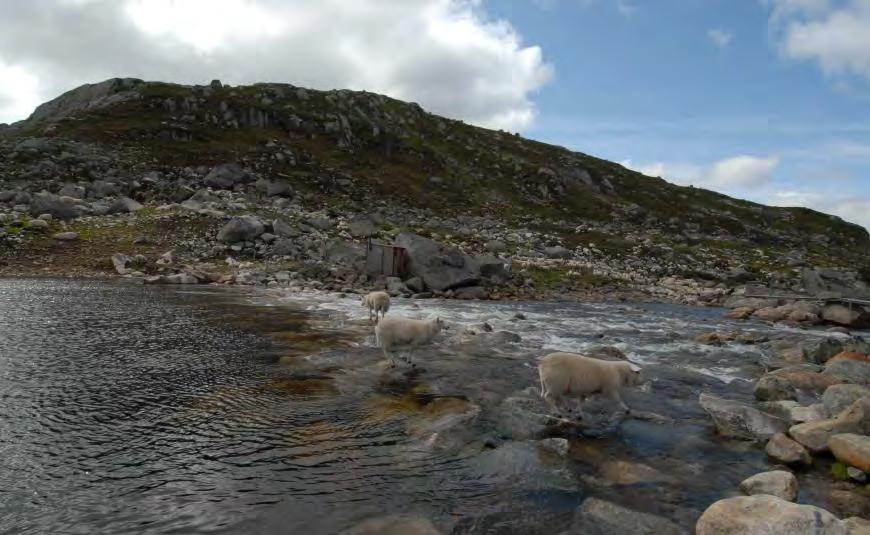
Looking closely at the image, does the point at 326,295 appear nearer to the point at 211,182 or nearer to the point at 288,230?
the point at 288,230

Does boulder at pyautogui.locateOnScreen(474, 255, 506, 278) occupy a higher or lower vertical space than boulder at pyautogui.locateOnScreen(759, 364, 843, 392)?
higher

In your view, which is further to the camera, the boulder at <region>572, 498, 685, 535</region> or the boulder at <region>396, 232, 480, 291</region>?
the boulder at <region>396, 232, 480, 291</region>

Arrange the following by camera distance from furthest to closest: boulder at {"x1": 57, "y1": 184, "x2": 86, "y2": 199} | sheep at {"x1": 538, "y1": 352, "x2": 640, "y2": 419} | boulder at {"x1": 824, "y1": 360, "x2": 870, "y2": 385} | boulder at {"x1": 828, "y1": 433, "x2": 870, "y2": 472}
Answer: boulder at {"x1": 57, "y1": 184, "x2": 86, "y2": 199} → boulder at {"x1": 824, "y1": 360, "x2": 870, "y2": 385} → sheep at {"x1": 538, "y1": 352, "x2": 640, "y2": 419} → boulder at {"x1": 828, "y1": 433, "x2": 870, "y2": 472}

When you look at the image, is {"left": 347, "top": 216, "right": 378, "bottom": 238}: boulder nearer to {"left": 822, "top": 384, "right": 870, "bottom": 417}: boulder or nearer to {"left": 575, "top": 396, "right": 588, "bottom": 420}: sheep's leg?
{"left": 575, "top": 396, "right": 588, "bottom": 420}: sheep's leg

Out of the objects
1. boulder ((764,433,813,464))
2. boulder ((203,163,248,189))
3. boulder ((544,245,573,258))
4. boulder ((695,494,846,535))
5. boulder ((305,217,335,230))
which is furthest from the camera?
boulder ((203,163,248,189))

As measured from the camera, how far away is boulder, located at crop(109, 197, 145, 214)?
46.9 meters

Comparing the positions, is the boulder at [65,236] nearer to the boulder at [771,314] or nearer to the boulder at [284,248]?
the boulder at [284,248]

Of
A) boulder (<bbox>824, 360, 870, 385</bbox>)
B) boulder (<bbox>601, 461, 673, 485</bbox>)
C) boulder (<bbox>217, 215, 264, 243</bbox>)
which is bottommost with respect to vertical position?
boulder (<bbox>601, 461, 673, 485</bbox>)

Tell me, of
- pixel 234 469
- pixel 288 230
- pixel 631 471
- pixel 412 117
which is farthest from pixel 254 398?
pixel 412 117

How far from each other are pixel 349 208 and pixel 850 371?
192 ft

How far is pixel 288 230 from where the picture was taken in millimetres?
45594

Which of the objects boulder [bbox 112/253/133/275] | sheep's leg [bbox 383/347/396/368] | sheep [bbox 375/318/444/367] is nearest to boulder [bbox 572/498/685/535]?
sheep's leg [bbox 383/347/396/368]

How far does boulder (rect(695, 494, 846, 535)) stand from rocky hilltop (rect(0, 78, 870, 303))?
3002cm

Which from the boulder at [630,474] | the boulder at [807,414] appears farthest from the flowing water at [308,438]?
the boulder at [807,414]
